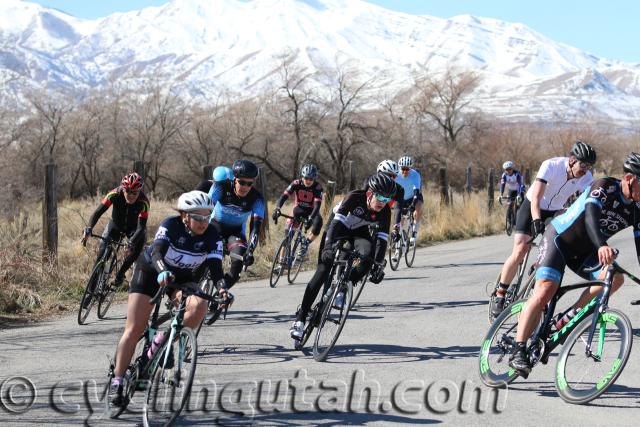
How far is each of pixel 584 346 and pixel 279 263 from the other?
7.76 m

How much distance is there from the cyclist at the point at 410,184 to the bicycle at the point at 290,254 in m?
2.39

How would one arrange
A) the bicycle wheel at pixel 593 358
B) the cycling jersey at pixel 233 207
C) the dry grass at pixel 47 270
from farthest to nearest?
the dry grass at pixel 47 270 < the cycling jersey at pixel 233 207 < the bicycle wheel at pixel 593 358

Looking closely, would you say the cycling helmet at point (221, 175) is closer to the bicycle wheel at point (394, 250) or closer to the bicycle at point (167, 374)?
the bicycle at point (167, 374)

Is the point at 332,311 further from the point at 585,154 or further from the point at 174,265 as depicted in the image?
the point at 585,154

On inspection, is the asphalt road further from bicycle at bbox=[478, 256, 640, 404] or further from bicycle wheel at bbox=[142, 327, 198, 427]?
bicycle wheel at bbox=[142, 327, 198, 427]

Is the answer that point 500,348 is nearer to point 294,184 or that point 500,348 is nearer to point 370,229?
point 370,229

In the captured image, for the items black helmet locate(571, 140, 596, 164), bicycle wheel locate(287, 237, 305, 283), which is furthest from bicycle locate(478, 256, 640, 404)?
bicycle wheel locate(287, 237, 305, 283)

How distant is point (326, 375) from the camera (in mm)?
7453

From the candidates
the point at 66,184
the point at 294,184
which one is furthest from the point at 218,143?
the point at 294,184

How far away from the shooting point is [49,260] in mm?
12516

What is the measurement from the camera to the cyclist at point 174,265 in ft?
20.4

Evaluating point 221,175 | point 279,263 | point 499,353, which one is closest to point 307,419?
point 499,353

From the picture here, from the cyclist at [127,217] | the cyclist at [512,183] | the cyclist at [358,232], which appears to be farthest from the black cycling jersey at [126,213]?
the cyclist at [512,183]

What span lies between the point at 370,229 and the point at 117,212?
3.45 metres
